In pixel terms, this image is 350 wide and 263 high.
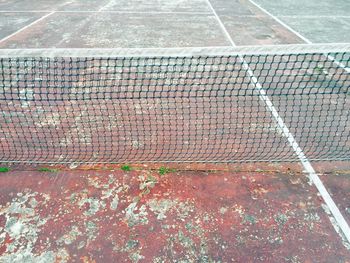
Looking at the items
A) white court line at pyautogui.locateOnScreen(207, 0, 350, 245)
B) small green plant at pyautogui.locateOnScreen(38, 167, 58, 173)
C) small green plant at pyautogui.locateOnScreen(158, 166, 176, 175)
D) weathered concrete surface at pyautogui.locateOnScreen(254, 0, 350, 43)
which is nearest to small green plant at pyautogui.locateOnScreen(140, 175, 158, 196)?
small green plant at pyautogui.locateOnScreen(158, 166, 176, 175)

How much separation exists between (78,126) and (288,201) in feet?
12.8

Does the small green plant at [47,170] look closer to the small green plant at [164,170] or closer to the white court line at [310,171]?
the small green plant at [164,170]

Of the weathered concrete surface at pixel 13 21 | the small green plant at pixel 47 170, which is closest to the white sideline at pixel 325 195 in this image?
the small green plant at pixel 47 170

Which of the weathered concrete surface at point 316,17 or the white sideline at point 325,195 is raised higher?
the weathered concrete surface at point 316,17

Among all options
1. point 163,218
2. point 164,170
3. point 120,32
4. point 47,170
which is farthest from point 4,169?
point 120,32

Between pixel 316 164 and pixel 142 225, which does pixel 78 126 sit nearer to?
pixel 142 225

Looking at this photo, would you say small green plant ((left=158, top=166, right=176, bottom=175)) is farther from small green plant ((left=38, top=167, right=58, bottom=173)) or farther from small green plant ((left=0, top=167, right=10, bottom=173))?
small green plant ((left=0, top=167, right=10, bottom=173))

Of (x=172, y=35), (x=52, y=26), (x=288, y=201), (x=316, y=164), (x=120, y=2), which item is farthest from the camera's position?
(x=120, y=2)

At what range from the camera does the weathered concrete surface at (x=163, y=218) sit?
381cm

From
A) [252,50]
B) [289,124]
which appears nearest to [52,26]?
[252,50]

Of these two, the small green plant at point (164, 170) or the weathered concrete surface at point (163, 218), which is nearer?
the weathered concrete surface at point (163, 218)

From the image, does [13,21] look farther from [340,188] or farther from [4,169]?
[340,188]

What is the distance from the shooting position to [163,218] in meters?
4.23

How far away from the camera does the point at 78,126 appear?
6.16 metres
